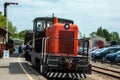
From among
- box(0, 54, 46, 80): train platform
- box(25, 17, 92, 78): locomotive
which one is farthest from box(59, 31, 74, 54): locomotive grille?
box(0, 54, 46, 80): train platform

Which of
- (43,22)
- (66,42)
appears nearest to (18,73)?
(66,42)

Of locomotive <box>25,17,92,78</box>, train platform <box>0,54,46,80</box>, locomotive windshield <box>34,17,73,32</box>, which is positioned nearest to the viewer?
locomotive <box>25,17,92,78</box>

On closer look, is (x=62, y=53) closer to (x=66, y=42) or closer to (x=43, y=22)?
(x=66, y=42)

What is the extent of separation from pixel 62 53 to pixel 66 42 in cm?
68

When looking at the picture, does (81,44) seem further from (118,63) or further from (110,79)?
(118,63)

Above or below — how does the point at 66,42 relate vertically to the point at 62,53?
above

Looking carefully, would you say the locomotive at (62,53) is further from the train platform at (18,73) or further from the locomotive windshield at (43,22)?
the train platform at (18,73)

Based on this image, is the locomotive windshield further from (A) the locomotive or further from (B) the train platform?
(B) the train platform

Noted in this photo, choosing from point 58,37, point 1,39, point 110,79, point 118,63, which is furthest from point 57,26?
point 1,39

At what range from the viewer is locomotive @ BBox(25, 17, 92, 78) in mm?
20734

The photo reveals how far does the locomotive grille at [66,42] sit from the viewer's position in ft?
73.5

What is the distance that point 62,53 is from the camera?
22.3 meters

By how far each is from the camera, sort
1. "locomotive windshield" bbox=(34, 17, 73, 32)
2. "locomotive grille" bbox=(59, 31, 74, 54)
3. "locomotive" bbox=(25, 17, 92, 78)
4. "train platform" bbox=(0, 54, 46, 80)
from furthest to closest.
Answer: "locomotive windshield" bbox=(34, 17, 73, 32), "locomotive grille" bbox=(59, 31, 74, 54), "train platform" bbox=(0, 54, 46, 80), "locomotive" bbox=(25, 17, 92, 78)

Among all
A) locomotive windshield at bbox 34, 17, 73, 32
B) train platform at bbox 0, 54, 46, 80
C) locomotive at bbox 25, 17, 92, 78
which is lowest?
train platform at bbox 0, 54, 46, 80
